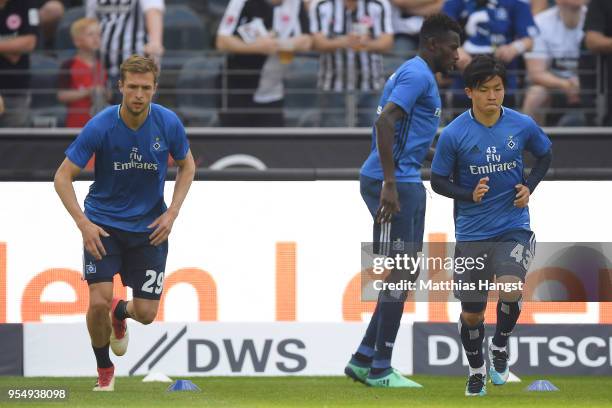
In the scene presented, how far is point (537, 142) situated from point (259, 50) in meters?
4.99

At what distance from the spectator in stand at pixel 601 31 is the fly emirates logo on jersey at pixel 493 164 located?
4903mm

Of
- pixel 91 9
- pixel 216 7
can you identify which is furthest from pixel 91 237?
pixel 216 7

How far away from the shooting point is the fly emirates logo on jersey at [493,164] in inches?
333

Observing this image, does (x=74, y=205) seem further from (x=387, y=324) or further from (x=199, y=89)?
(x=199, y=89)

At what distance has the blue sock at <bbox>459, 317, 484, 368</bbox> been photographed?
332 inches

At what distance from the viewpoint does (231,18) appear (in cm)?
1318

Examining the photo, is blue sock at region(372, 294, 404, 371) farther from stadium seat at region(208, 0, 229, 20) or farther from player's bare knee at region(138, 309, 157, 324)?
stadium seat at region(208, 0, 229, 20)

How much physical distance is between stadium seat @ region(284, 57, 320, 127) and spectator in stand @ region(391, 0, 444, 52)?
2.74ft

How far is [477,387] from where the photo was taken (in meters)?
8.45

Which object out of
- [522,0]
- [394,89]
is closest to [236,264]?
[394,89]

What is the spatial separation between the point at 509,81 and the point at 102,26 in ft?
12.5

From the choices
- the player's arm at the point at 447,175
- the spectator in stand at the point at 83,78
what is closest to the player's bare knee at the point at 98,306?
the player's arm at the point at 447,175

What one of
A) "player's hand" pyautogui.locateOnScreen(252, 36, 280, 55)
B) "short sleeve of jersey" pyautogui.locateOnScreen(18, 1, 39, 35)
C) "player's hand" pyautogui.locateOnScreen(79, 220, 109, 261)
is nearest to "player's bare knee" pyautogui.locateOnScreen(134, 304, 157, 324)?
"player's hand" pyautogui.locateOnScreen(79, 220, 109, 261)

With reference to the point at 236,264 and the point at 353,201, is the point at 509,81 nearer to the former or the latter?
the point at 353,201
